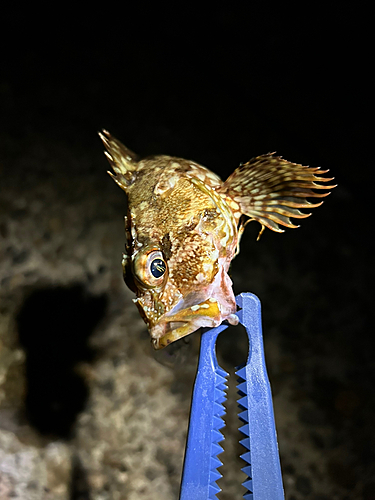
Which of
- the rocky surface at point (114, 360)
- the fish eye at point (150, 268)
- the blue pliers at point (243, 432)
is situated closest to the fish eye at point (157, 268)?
the fish eye at point (150, 268)

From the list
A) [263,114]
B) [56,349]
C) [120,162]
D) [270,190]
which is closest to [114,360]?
[56,349]

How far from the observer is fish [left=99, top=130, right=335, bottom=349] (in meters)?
0.71

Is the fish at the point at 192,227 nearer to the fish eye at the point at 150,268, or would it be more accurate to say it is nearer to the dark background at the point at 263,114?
the fish eye at the point at 150,268

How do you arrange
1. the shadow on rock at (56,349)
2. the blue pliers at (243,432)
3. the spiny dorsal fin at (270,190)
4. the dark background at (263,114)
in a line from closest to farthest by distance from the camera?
the blue pliers at (243,432) < the spiny dorsal fin at (270,190) < the dark background at (263,114) < the shadow on rock at (56,349)

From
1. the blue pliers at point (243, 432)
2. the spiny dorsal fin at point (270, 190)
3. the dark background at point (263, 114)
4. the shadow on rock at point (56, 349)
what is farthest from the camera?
the shadow on rock at point (56, 349)

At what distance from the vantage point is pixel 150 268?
737mm

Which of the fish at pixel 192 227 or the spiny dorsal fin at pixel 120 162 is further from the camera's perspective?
the spiny dorsal fin at pixel 120 162

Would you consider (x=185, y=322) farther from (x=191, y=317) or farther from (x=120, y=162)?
(x=120, y=162)

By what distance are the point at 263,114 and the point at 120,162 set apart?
2.52 ft

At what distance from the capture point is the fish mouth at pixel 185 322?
68 cm

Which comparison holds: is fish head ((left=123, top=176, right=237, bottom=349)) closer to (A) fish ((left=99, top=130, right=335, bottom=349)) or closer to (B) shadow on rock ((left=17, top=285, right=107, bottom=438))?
(A) fish ((left=99, top=130, right=335, bottom=349))

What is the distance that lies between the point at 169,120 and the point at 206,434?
1.26 m

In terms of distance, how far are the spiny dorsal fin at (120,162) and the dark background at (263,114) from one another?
64cm

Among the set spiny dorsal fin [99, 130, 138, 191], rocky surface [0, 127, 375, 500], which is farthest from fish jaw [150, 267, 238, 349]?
rocky surface [0, 127, 375, 500]
